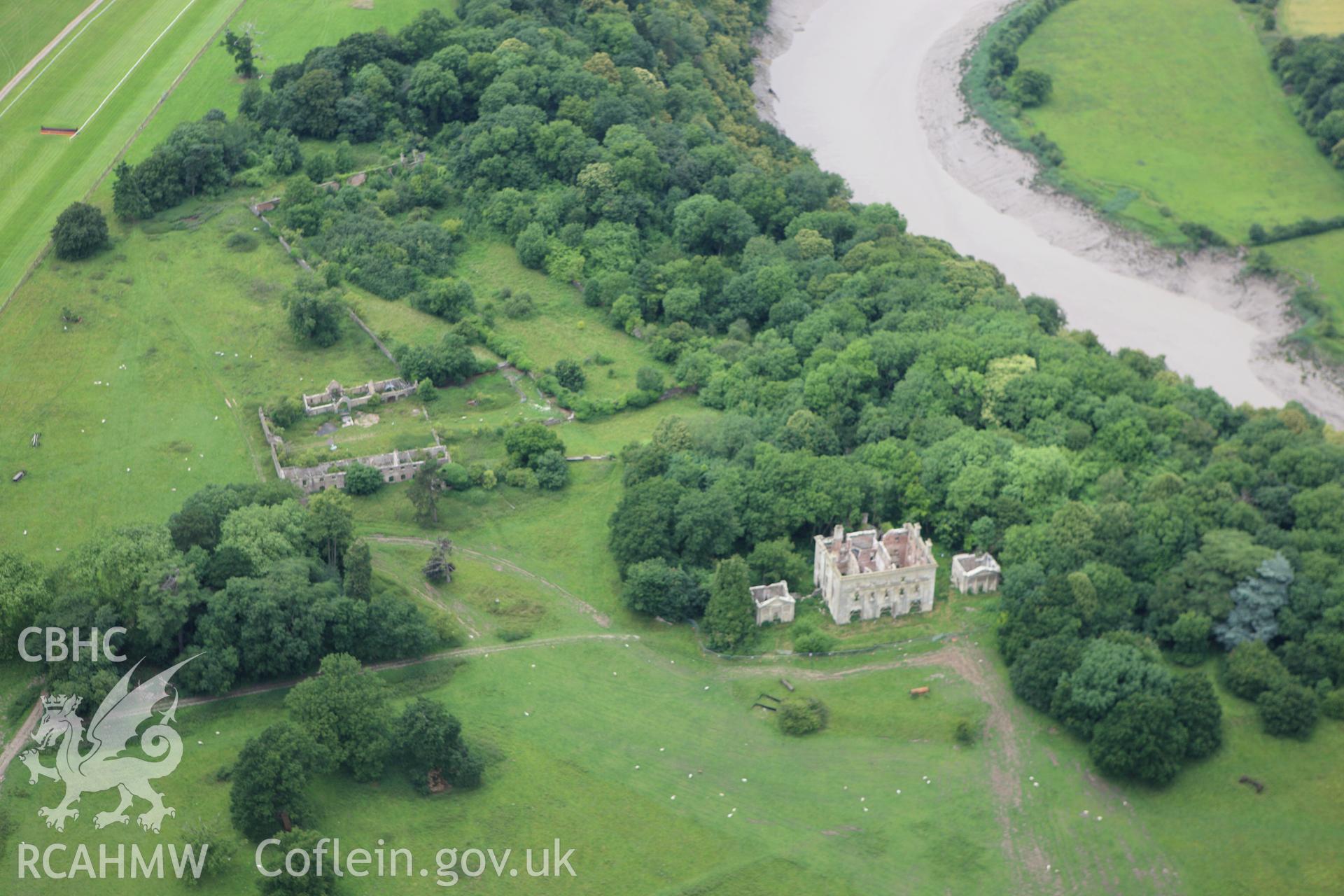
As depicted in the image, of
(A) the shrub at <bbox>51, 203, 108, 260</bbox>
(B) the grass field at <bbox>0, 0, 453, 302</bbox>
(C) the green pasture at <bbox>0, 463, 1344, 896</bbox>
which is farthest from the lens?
(B) the grass field at <bbox>0, 0, 453, 302</bbox>

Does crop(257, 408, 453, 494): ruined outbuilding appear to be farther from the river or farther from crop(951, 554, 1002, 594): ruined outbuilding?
the river

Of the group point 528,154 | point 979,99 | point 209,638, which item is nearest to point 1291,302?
point 979,99

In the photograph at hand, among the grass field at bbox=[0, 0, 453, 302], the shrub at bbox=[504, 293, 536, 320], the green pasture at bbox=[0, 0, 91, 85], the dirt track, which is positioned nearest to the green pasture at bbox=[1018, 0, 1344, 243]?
the shrub at bbox=[504, 293, 536, 320]

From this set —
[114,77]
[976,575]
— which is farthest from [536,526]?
[114,77]

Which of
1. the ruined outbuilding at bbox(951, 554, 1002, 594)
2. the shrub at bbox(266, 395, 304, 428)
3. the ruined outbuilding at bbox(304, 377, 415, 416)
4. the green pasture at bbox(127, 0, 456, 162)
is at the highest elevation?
the green pasture at bbox(127, 0, 456, 162)

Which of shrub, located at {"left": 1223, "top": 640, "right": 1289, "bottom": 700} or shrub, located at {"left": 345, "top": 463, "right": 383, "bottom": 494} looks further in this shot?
shrub, located at {"left": 345, "top": 463, "right": 383, "bottom": 494}

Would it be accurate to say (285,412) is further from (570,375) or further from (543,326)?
(543,326)

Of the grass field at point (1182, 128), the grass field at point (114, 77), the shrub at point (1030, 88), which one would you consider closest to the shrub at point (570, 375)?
the grass field at point (114, 77)

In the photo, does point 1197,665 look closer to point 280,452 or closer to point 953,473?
point 953,473

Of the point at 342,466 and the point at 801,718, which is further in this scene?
the point at 342,466
